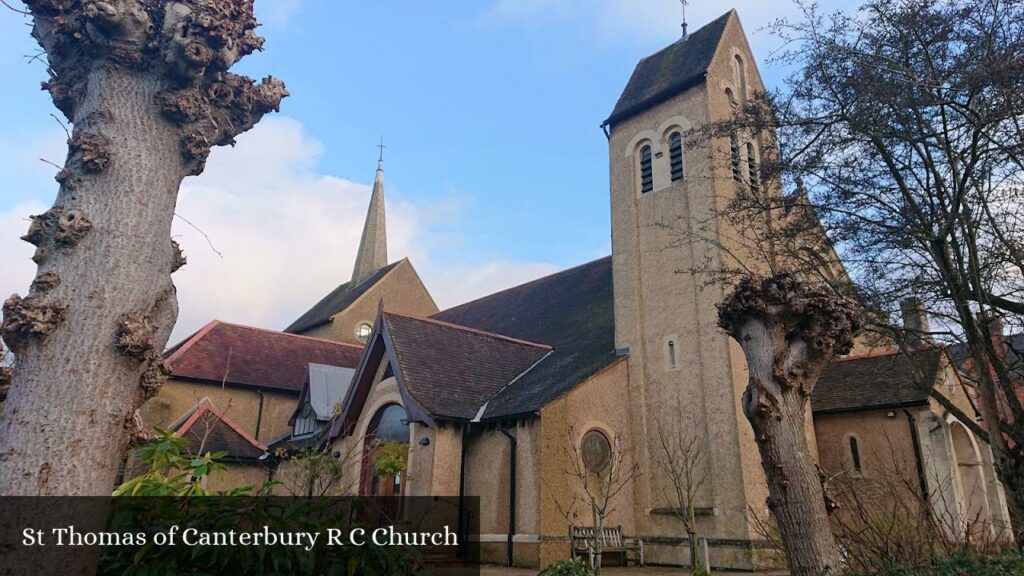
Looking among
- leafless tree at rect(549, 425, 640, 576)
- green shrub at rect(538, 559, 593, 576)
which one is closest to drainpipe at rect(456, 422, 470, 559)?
leafless tree at rect(549, 425, 640, 576)

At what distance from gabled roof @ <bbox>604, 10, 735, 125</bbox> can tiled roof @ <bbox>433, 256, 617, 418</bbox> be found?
6.32 m

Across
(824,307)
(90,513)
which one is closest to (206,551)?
(90,513)

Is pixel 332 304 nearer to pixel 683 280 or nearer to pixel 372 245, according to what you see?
pixel 372 245

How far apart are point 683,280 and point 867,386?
5.41m

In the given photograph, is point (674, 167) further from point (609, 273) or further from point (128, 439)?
point (128, 439)

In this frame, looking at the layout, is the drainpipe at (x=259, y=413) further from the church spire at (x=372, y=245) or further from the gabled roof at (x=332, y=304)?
the church spire at (x=372, y=245)

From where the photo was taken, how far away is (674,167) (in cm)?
1966

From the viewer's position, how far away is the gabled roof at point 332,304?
111ft

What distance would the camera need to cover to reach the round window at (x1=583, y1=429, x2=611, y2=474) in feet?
54.6

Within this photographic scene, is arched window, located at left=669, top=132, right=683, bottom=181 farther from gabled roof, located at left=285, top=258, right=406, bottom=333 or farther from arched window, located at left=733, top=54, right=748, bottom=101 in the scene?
gabled roof, located at left=285, top=258, right=406, bottom=333

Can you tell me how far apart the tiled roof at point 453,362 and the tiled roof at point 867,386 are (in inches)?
326

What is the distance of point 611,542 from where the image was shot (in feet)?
53.3

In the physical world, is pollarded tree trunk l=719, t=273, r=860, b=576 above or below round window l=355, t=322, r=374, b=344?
below

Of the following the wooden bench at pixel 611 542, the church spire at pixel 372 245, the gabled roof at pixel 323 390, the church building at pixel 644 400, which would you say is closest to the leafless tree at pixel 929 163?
the church building at pixel 644 400
